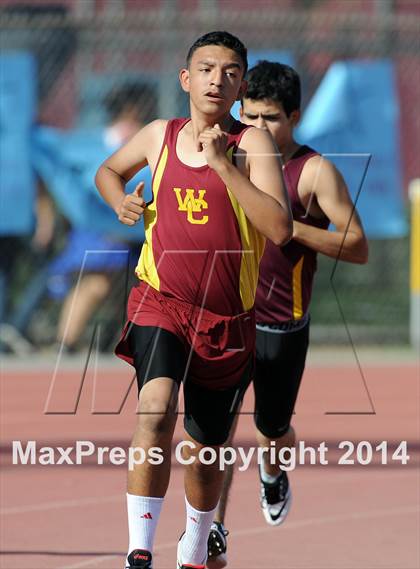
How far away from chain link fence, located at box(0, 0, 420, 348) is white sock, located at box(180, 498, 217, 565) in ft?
29.4

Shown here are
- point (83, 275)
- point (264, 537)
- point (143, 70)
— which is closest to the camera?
point (264, 537)

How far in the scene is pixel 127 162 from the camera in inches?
217

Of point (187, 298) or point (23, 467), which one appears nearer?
point (187, 298)

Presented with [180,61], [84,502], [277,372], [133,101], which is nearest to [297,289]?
[277,372]

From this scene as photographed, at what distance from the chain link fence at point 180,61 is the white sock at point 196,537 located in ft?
29.4

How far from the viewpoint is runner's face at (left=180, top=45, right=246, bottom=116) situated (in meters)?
5.18

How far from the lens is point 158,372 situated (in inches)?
200

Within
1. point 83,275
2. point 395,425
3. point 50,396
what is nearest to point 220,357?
point 395,425

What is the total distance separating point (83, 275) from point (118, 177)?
8.79 metres

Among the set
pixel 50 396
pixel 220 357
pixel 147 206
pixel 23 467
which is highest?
pixel 147 206

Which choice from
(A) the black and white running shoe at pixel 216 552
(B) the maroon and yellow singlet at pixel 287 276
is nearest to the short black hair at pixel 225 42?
(B) the maroon and yellow singlet at pixel 287 276

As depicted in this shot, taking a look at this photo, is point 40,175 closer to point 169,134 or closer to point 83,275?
point 83,275

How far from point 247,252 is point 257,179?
308mm

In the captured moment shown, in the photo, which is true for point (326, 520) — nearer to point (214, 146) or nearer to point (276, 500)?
point (276, 500)
